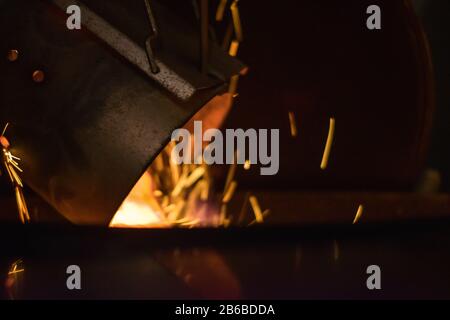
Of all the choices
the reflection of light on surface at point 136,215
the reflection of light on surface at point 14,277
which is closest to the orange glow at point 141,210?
the reflection of light on surface at point 136,215

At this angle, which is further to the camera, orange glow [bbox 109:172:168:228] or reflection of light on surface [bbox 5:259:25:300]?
orange glow [bbox 109:172:168:228]

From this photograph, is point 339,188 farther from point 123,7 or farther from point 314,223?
point 123,7
